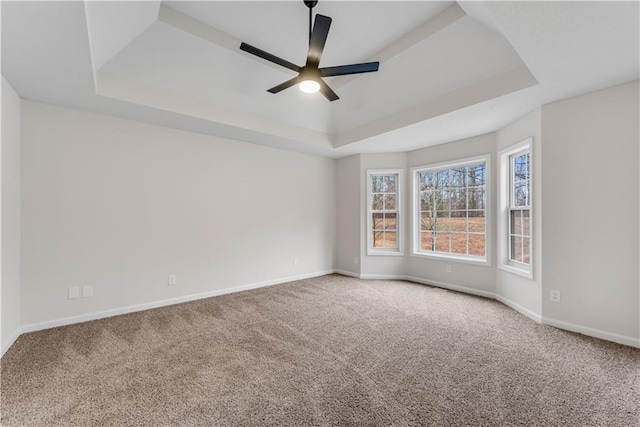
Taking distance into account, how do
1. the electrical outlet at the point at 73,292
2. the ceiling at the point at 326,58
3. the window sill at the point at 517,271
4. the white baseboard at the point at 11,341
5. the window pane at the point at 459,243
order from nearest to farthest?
the ceiling at the point at 326,58 < the white baseboard at the point at 11,341 < the electrical outlet at the point at 73,292 < the window sill at the point at 517,271 < the window pane at the point at 459,243

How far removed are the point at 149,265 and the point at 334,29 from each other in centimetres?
356

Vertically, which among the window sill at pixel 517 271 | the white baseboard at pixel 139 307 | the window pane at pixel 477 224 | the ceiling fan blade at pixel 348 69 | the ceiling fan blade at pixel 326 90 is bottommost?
the white baseboard at pixel 139 307

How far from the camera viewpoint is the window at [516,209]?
365 cm

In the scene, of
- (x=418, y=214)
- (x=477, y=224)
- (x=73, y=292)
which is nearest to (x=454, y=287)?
(x=477, y=224)

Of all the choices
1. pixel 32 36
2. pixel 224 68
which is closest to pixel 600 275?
pixel 224 68

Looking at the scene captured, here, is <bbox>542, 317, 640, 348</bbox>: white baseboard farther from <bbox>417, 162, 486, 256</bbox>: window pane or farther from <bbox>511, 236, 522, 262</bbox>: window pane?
<bbox>417, 162, 486, 256</bbox>: window pane

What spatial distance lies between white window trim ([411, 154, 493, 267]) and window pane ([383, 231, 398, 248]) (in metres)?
0.35

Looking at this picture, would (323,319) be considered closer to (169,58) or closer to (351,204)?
(351,204)

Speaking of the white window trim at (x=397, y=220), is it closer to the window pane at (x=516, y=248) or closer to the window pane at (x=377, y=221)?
the window pane at (x=377, y=221)

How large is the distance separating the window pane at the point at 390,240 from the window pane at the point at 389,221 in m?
0.10

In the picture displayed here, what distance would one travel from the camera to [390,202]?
550 centimetres

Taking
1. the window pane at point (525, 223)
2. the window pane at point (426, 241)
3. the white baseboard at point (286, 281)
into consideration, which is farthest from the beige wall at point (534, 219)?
the window pane at point (426, 241)

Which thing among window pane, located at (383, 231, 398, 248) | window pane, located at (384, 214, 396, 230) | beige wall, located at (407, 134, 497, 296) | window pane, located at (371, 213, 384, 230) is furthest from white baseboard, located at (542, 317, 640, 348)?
window pane, located at (371, 213, 384, 230)

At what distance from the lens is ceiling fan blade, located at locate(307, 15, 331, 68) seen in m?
2.06
